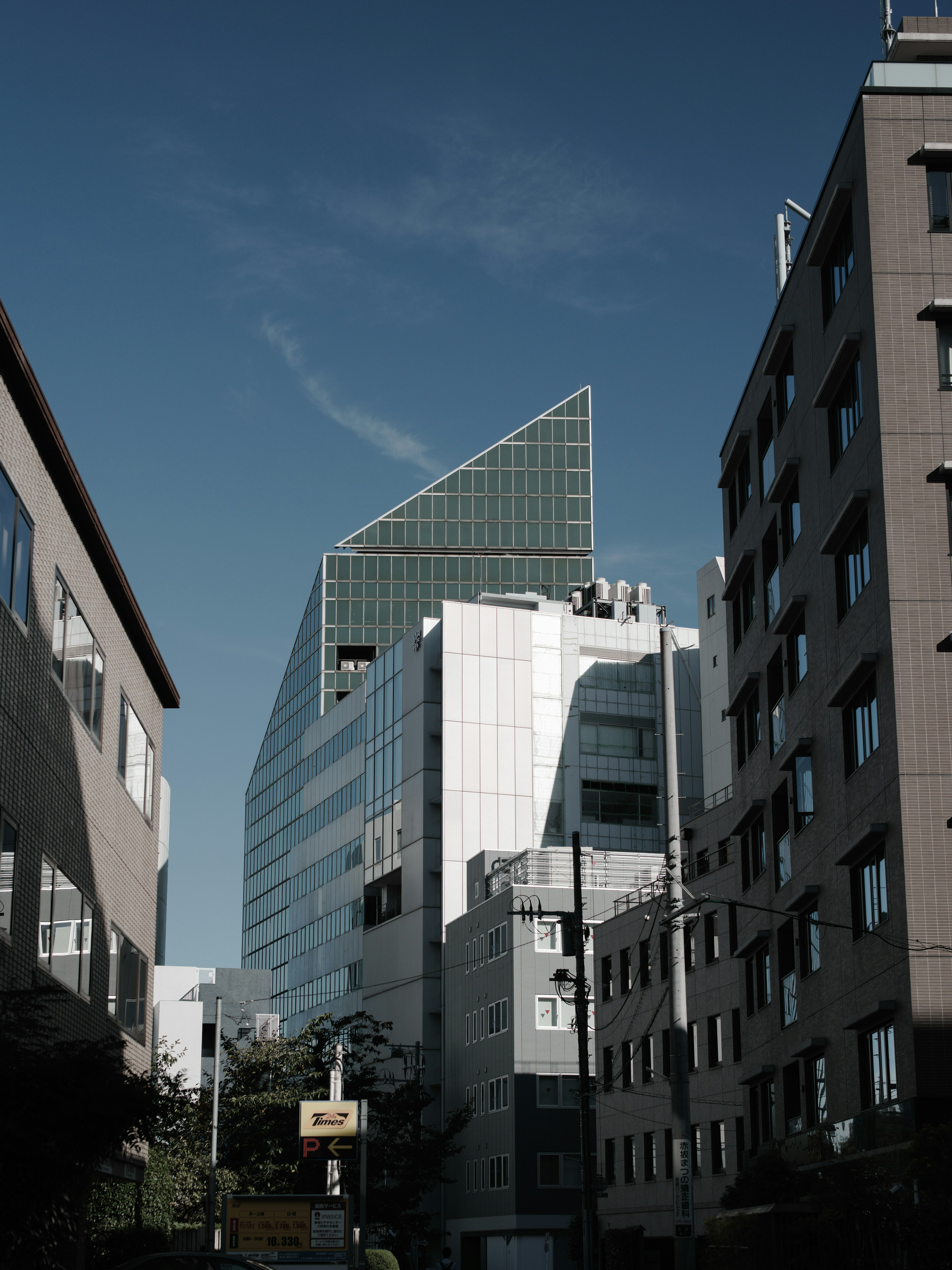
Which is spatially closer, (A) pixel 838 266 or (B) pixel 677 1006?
(B) pixel 677 1006

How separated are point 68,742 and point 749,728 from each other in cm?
2188

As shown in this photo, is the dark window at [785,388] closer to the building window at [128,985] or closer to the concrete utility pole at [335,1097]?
the building window at [128,985]

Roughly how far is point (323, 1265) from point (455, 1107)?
45.9m

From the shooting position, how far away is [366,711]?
10544 centimetres

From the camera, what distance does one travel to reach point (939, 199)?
3095 centimetres

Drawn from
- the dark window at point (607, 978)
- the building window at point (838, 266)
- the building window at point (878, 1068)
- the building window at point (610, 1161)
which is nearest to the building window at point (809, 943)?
the building window at point (878, 1068)

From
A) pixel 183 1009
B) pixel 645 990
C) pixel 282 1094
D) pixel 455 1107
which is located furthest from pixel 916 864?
pixel 183 1009

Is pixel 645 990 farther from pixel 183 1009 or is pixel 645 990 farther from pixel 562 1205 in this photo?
pixel 183 1009

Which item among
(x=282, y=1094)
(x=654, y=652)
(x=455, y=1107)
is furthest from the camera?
(x=654, y=652)

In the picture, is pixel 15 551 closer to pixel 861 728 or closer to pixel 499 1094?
pixel 861 728

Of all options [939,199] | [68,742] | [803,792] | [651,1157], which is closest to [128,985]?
[68,742]

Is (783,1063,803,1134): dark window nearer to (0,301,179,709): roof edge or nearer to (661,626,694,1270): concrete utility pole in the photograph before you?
(661,626,694,1270): concrete utility pole

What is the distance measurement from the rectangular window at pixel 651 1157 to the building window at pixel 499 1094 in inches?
619

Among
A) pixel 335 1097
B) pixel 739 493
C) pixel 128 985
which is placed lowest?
pixel 335 1097
